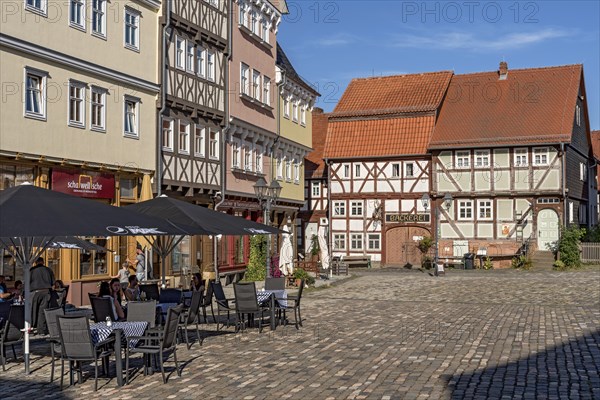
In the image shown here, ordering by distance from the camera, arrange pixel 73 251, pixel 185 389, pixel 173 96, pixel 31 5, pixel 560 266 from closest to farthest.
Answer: pixel 185 389 → pixel 31 5 → pixel 73 251 → pixel 173 96 → pixel 560 266

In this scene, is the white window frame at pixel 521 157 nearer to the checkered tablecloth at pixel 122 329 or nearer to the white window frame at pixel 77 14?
the white window frame at pixel 77 14

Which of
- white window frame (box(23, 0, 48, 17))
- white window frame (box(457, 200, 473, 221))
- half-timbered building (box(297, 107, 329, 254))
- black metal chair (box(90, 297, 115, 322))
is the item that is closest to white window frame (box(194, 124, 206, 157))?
white window frame (box(23, 0, 48, 17))

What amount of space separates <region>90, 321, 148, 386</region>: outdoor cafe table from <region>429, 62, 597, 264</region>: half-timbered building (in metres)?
34.9

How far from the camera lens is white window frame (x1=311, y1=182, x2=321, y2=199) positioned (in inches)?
2052

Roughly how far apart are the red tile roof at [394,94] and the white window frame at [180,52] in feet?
80.1

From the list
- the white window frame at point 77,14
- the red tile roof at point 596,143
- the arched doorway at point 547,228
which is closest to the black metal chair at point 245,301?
the white window frame at point 77,14

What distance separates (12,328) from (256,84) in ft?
74.5

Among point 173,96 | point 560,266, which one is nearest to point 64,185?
point 173,96

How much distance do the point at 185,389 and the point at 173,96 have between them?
56.6ft

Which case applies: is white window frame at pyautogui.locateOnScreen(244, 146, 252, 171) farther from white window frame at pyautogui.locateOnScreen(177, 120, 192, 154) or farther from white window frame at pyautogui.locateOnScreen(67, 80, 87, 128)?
white window frame at pyautogui.locateOnScreen(67, 80, 87, 128)

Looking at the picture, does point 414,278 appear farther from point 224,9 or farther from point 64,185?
point 64,185

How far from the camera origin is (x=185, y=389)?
32.2 ft

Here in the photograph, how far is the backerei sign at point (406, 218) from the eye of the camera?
48.2 metres

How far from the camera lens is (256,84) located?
3328cm
